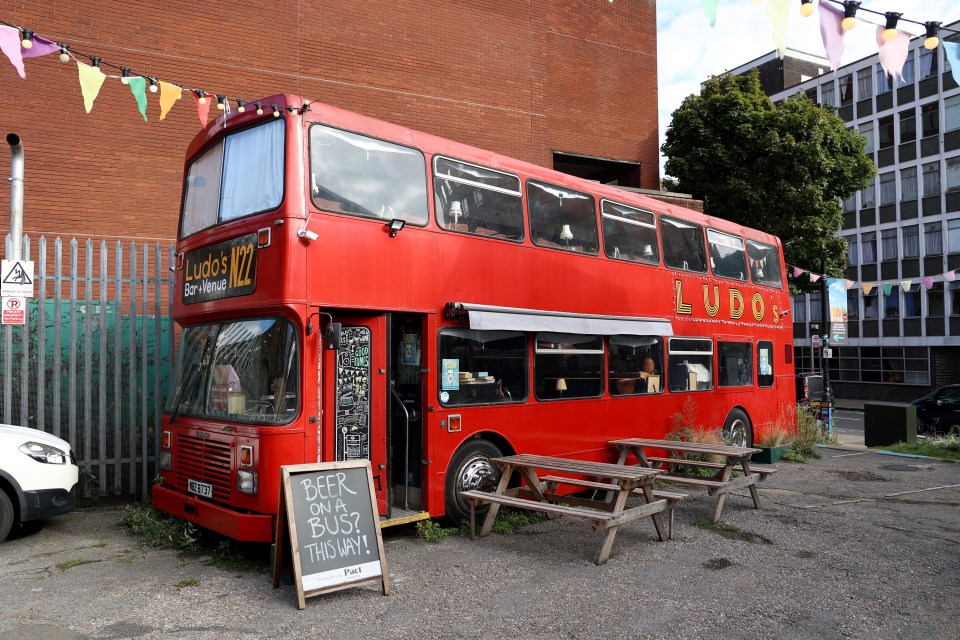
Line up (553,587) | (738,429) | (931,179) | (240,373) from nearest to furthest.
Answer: (553,587) → (240,373) → (738,429) → (931,179)

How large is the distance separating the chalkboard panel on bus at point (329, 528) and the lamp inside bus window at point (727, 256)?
7.67 m

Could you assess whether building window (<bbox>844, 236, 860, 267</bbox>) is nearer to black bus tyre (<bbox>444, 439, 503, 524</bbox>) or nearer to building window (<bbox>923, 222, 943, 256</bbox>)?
building window (<bbox>923, 222, 943, 256</bbox>)

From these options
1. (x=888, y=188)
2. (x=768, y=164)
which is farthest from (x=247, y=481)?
(x=888, y=188)

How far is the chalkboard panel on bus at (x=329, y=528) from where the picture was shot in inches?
210

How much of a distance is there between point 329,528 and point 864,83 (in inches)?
1547

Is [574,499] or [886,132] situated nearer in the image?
[574,499]

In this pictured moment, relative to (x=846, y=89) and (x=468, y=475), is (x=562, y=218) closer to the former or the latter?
(x=468, y=475)

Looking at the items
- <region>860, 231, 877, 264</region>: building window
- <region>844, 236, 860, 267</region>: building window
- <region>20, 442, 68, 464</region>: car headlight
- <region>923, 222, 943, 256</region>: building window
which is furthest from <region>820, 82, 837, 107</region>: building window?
<region>20, 442, 68, 464</region>: car headlight

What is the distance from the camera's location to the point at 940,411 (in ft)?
60.1

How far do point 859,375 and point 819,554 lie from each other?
34.0 metres

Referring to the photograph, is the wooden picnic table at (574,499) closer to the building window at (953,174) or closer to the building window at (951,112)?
the building window at (953,174)

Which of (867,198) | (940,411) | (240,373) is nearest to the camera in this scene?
(240,373)

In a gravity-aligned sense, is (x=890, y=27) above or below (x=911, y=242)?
below

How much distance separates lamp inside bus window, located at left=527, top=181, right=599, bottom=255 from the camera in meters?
8.42
